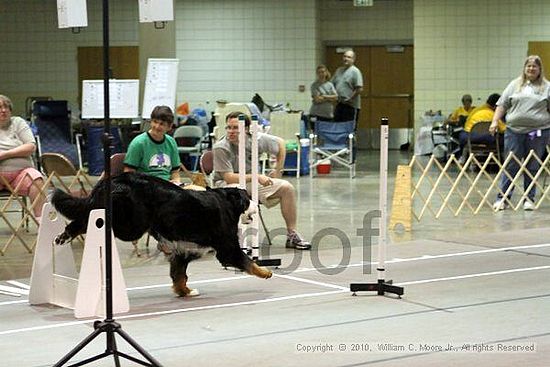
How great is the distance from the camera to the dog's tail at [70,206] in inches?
236

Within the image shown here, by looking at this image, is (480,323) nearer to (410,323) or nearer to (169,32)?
(410,323)

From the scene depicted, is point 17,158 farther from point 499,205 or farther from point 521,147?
point 521,147

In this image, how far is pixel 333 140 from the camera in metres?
15.0

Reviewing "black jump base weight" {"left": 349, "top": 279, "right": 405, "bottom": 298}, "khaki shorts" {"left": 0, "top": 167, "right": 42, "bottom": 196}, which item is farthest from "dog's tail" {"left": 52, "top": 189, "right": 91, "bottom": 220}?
"khaki shorts" {"left": 0, "top": 167, "right": 42, "bottom": 196}

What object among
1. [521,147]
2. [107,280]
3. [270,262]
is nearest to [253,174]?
[270,262]

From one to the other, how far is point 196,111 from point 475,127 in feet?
18.2

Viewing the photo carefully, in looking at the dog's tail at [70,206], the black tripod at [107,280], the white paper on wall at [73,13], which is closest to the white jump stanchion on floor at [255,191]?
the dog's tail at [70,206]

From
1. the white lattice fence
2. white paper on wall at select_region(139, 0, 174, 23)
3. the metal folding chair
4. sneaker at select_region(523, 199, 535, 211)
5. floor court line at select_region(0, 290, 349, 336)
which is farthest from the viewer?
the metal folding chair

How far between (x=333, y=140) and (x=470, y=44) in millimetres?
4941

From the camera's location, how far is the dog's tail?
5988mm

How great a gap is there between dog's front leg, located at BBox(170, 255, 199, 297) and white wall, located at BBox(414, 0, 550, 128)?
13129 mm

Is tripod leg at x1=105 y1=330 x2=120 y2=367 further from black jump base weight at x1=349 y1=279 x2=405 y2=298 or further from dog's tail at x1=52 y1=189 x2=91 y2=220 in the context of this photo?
black jump base weight at x1=349 y1=279 x2=405 y2=298

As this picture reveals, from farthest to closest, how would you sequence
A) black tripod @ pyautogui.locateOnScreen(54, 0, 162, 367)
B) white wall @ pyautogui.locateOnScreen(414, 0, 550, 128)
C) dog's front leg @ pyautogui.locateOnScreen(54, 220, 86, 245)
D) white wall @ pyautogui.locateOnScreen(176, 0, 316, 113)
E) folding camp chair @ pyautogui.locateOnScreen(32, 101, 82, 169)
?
white wall @ pyautogui.locateOnScreen(176, 0, 316, 113) → white wall @ pyautogui.locateOnScreen(414, 0, 550, 128) → folding camp chair @ pyautogui.locateOnScreen(32, 101, 82, 169) → dog's front leg @ pyautogui.locateOnScreen(54, 220, 86, 245) → black tripod @ pyautogui.locateOnScreen(54, 0, 162, 367)

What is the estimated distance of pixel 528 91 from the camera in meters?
10.3
